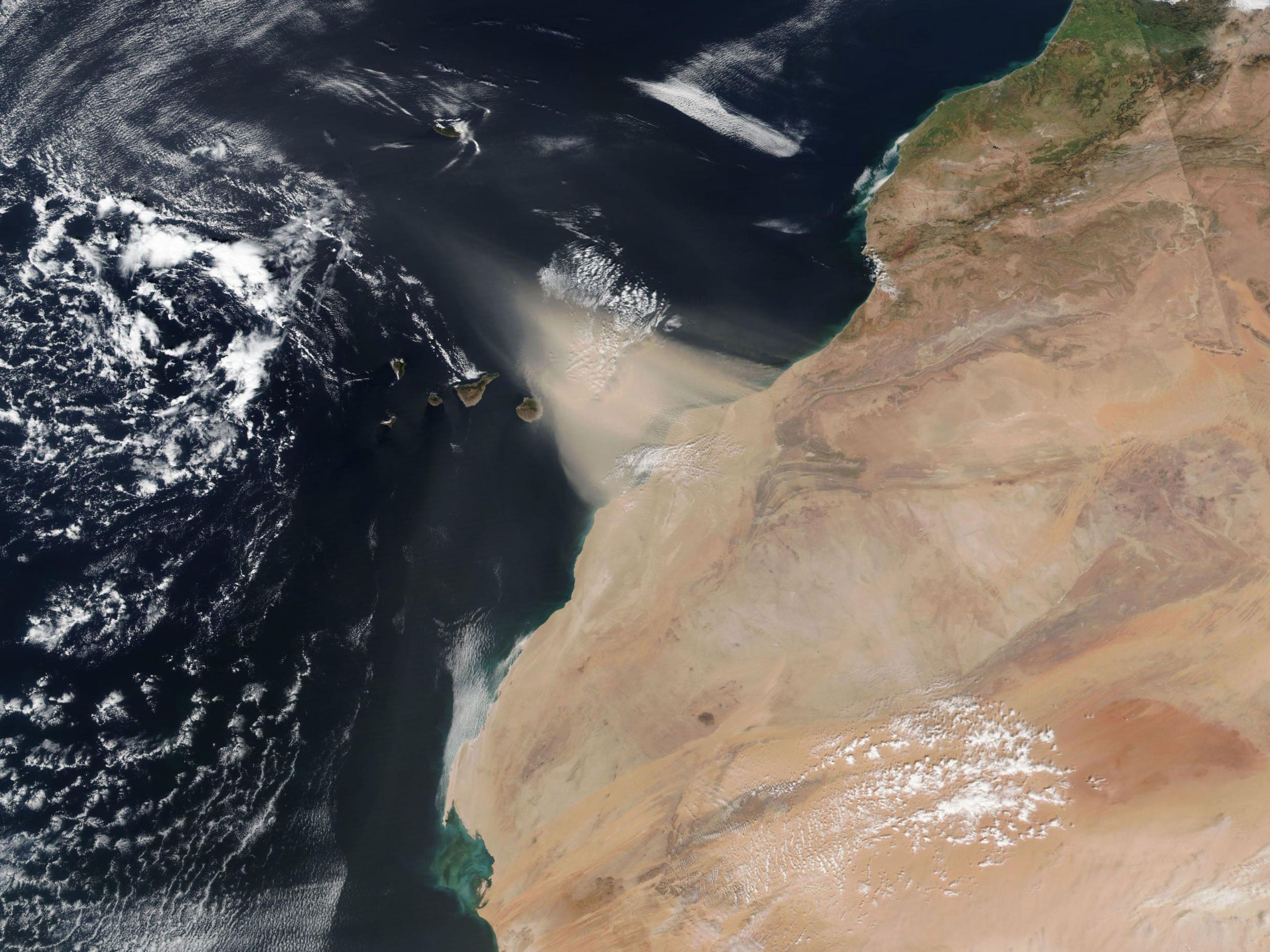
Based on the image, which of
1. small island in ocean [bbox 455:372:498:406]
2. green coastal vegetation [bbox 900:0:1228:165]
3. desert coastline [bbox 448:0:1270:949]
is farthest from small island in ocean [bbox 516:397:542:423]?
green coastal vegetation [bbox 900:0:1228:165]

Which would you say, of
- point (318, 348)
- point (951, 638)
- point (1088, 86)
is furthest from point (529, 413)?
point (1088, 86)

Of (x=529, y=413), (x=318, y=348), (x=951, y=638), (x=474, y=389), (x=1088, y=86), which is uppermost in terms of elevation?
(x=318, y=348)

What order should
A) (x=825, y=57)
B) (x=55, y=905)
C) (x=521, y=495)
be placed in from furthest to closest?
(x=825, y=57) < (x=521, y=495) < (x=55, y=905)

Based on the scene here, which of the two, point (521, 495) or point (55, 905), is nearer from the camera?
point (55, 905)

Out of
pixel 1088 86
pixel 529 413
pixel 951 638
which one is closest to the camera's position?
pixel 951 638

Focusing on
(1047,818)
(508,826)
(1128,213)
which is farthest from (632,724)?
(1128,213)

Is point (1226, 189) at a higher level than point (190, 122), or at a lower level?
lower

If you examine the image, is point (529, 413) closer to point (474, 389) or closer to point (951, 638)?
point (474, 389)

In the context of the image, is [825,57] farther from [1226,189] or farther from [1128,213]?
[1226,189]
